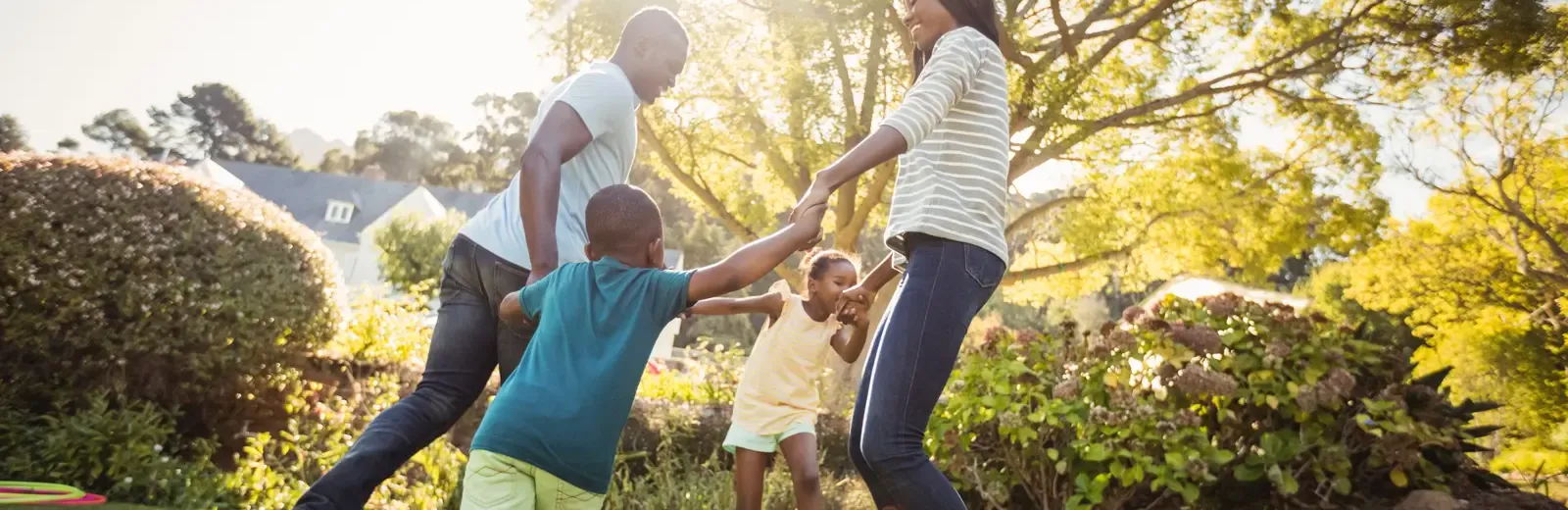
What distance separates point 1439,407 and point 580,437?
3.85 m

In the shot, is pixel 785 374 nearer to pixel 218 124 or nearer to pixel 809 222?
pixel 809 222

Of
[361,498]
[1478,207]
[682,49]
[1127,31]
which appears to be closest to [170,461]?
[361,498]

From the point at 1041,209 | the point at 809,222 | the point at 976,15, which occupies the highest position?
the point at 1041,209

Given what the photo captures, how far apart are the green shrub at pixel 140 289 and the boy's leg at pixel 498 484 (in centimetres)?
380

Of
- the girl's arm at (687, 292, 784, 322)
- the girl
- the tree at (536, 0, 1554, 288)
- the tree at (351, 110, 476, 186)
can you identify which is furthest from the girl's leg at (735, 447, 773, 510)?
the tree at (351, 110, 476, 186)

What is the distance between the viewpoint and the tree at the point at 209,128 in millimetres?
61000

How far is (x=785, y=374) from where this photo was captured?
158 inches

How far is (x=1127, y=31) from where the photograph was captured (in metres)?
10.9

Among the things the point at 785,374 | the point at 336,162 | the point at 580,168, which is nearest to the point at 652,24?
the point at 580,168

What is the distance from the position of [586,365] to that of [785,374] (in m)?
1.84

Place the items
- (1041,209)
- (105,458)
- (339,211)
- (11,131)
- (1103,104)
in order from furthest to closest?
1. (11,131)
2. (339,211)
3. (1041,209)
4. (1103,104)
5. (105,458)

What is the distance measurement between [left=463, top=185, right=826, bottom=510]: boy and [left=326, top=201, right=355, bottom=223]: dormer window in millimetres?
40858

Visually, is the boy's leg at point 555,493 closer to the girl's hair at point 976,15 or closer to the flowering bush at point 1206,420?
the girl's hair at point 976,15

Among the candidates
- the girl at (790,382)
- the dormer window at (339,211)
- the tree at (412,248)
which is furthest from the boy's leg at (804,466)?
the dormer window at (339,211)
